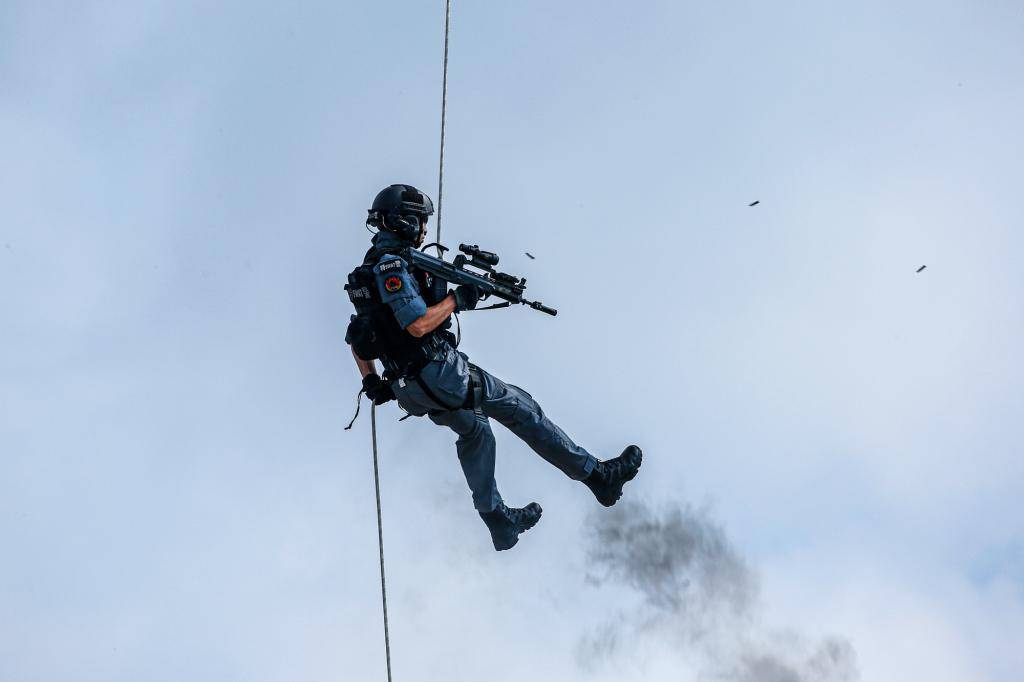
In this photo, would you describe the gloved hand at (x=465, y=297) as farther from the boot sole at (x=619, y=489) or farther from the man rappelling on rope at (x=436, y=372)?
the boot sole at (x=619, y=489)

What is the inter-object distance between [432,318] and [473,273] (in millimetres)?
547

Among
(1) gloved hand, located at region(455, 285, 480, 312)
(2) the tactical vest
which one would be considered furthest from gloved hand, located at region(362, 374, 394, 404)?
(1) gloved hand, located at region(455, 285, 480, 312)

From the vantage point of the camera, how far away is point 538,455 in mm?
14719

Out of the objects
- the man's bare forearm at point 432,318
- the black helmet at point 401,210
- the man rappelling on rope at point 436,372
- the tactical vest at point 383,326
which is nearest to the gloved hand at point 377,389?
the man rappelling on rope at point 436,372

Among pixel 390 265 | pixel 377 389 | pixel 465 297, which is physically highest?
pixel 390 265

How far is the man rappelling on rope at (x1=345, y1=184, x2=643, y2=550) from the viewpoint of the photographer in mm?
13594

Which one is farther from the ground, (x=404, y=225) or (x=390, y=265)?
(x=404, y=225)

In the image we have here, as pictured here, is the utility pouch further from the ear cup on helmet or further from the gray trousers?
the ear cup on helmet

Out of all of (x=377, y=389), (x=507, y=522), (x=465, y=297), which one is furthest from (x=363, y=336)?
(x=507, y=522)

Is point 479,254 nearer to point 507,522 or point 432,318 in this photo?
point 432,318

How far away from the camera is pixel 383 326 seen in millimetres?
13844

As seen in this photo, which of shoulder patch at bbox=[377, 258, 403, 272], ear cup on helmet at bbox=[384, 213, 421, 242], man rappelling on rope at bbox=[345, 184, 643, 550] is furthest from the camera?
ear cup on helmet at bbox=[384, 213, 421, 242]

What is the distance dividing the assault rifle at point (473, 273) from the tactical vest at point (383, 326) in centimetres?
16

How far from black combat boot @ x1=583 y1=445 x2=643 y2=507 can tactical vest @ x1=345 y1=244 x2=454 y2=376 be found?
2.08 m
